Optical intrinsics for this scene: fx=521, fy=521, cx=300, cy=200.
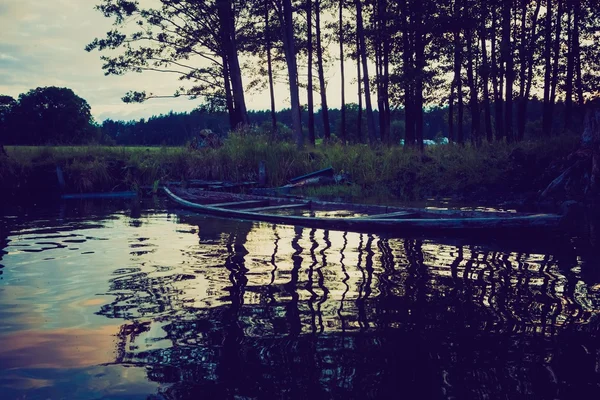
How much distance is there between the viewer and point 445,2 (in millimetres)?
20109

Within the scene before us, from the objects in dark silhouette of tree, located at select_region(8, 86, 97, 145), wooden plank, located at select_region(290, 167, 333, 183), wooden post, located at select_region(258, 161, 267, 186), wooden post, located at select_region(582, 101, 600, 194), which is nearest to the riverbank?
wooden post, located at select_region(258, 161, 267, 186)

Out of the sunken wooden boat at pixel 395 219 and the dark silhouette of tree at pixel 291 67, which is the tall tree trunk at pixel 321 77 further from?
the sunken wooden boat at pixel 395 219

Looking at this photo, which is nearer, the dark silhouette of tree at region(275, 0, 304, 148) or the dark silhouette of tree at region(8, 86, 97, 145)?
the dark silhouette of tree at region(275, 0, 304, 148)

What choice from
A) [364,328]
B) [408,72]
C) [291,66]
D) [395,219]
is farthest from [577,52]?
[364,328]

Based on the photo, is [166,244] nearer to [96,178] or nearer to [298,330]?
[298,330]

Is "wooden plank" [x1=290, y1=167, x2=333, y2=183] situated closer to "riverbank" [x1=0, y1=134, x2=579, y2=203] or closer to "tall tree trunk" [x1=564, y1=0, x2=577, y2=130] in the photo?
"riverbank" [x1=0, y1=134, x2=579, y2=203]

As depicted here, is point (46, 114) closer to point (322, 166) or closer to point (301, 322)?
point (322, 166)

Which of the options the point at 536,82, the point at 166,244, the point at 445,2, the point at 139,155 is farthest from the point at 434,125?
the point at 166,244

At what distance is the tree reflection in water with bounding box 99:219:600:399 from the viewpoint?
104 inches

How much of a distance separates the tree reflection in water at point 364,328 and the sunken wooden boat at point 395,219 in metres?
0.80

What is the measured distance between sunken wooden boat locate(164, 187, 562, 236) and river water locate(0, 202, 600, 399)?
0.26 m


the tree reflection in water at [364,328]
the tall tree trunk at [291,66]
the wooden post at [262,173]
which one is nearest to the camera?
the tree reflection in water at [364,328]

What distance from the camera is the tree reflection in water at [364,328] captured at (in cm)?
264

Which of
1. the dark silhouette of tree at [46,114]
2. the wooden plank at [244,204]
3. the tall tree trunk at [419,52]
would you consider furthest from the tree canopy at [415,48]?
the dark silhouette of tree at [46,114]
